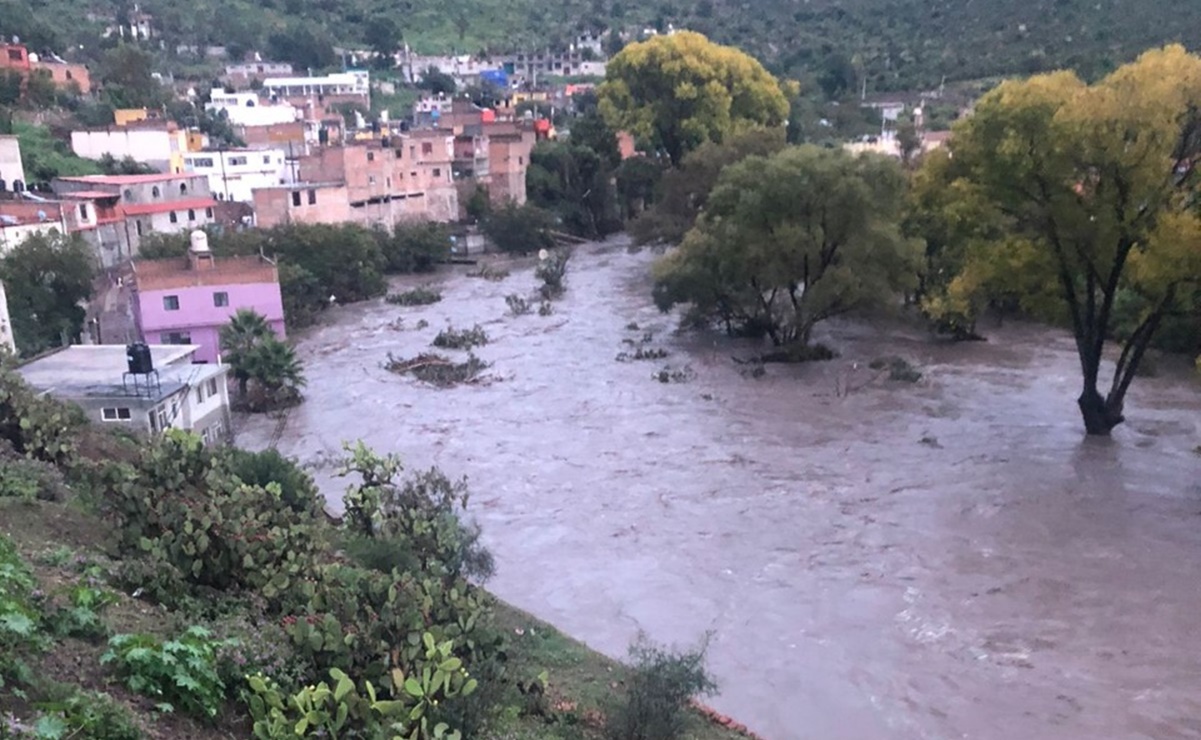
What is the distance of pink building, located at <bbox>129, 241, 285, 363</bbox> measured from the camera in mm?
25234

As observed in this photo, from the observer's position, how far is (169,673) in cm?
622

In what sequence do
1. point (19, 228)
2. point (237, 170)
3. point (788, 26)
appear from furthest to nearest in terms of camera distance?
point (788, 26) → point (237, 170) → point (19, 228)

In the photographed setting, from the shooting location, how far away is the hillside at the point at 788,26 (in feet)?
201

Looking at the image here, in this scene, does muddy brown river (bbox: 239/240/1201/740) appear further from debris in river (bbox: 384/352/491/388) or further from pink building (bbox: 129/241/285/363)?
pink building (bbox: 129/241/285/363)

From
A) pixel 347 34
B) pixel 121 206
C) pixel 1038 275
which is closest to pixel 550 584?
pixel 1038 275

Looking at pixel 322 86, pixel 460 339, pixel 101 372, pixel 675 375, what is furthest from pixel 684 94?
pixel 322 86

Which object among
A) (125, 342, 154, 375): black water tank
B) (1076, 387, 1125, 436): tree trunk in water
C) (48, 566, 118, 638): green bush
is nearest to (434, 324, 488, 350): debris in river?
(125, 342, 154, 375): black water tank

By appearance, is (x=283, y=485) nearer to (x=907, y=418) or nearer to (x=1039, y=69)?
(x=907, y=418)

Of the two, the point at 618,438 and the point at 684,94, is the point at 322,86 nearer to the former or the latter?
the point at 684,94

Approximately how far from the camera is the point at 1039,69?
5956cm

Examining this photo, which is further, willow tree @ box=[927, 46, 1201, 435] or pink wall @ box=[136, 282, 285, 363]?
pink wall @ box=[136, 282, 285, 363]

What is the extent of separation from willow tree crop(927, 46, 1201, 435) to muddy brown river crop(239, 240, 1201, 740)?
2.89 m

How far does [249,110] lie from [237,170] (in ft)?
47.2

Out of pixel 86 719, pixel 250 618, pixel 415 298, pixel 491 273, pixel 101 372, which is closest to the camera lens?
pixel 86 719
